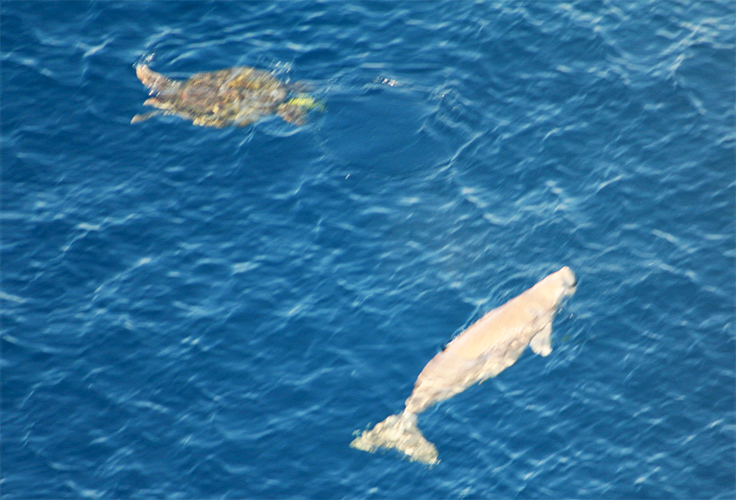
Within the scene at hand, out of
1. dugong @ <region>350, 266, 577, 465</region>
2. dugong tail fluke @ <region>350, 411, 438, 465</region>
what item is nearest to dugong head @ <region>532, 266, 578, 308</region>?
dugong @ <region>350, 266, 577, 465</region>

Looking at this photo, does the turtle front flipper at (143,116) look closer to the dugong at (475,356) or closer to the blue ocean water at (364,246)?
the blue ocean water at (364,246)

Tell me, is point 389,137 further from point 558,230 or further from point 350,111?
point 558,230

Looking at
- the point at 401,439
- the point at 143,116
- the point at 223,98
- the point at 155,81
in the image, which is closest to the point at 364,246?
the point at 401,439

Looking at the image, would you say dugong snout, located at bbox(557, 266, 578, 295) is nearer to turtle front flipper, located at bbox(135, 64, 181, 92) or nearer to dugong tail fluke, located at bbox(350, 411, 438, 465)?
dugong tail fluke, located at bbox(350, 411, 438, 465)

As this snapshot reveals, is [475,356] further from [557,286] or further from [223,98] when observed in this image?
[223,98]

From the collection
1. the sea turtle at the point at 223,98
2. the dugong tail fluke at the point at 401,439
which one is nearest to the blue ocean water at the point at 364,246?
the dugong tail fluke at the point at 401,439

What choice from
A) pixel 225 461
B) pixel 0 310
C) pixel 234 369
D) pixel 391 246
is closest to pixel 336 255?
pixel 391 246

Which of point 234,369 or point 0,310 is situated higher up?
point 0,310
